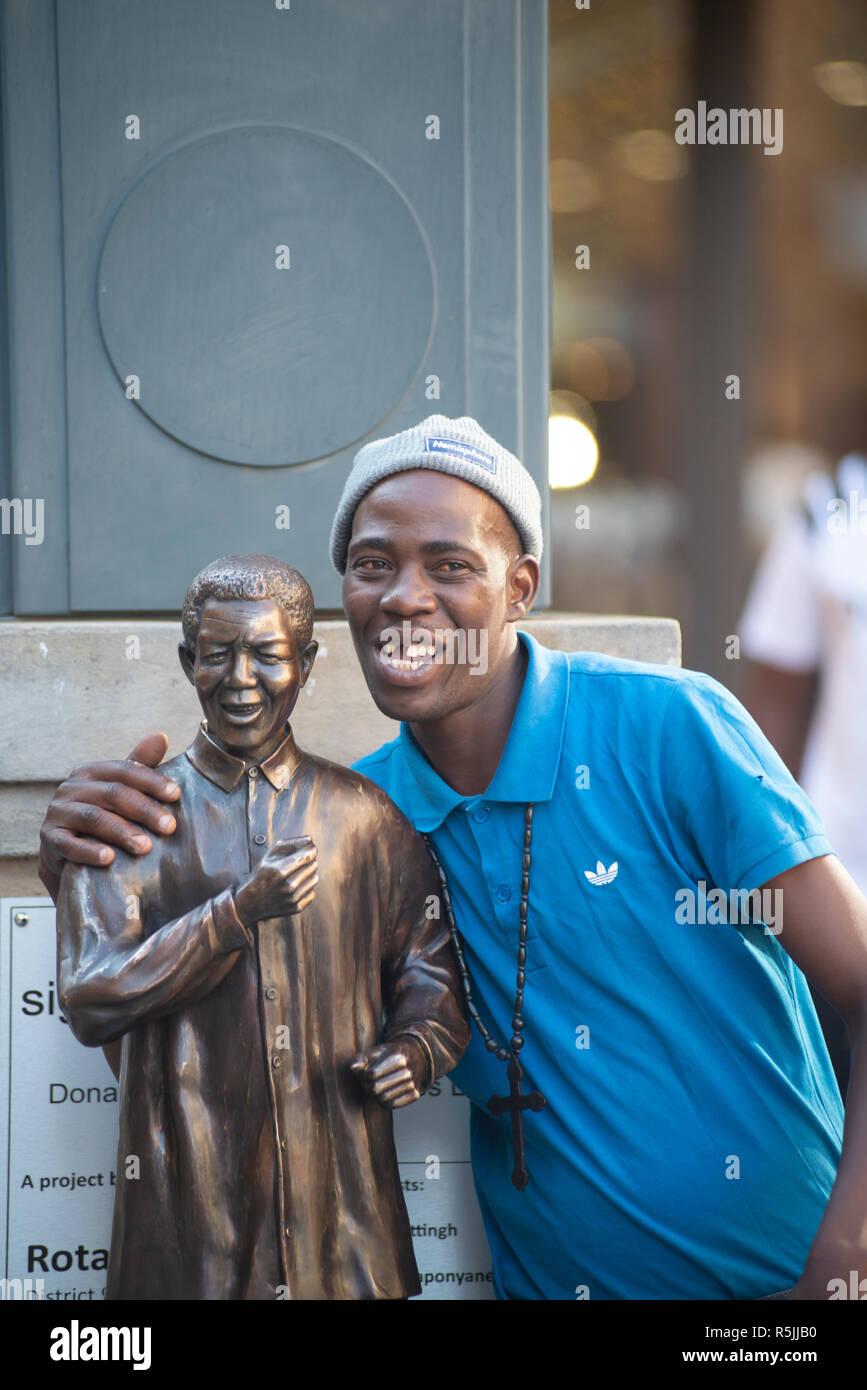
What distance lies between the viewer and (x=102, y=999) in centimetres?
175

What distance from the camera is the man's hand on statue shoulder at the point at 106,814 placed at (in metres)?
1.86

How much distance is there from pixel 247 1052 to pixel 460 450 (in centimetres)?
97

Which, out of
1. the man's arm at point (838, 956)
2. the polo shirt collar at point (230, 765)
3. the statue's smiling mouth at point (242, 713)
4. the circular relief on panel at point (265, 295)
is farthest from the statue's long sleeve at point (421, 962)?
the circular relief on panel at point (265, 295)

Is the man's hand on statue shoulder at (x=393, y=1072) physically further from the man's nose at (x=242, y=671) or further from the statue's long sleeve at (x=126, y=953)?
the man's nose at (x=242, y=671)

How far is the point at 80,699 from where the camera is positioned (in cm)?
265

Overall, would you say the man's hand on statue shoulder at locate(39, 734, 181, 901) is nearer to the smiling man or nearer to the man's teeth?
the smiling man

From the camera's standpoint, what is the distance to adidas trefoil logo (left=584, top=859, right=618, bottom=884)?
82.0 inches

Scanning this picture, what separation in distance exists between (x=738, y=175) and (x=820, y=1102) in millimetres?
3452

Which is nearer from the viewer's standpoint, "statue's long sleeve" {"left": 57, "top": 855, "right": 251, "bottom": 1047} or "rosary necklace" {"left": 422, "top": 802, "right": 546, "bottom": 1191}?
"statue's long sleeve" {"left": 57, "top": 855, "right": 251, "bottom": 1047}

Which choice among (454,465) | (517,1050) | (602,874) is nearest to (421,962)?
(517,1050)

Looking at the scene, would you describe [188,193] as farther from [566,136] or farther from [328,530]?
[566,136]

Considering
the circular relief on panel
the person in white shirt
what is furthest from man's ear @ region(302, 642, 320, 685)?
the person in white shirt

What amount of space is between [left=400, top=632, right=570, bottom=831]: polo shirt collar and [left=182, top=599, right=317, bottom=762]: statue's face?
42 cm

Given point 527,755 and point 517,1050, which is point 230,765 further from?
point 517,1050
